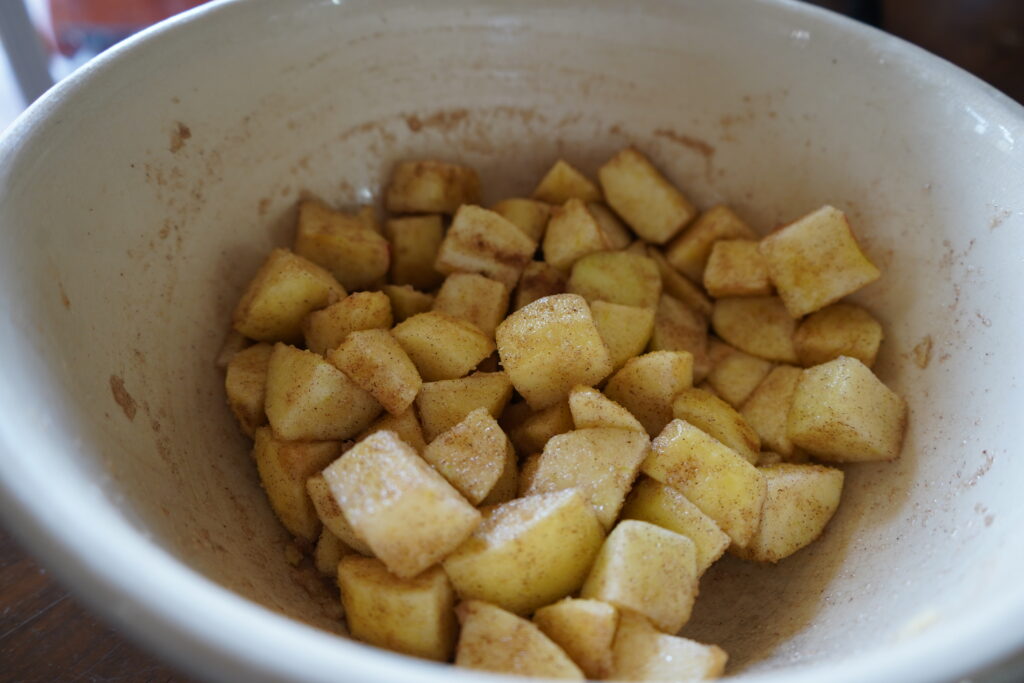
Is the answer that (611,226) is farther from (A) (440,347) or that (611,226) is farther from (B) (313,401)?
(B) (313,401)

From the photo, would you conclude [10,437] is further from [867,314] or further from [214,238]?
[867,314]

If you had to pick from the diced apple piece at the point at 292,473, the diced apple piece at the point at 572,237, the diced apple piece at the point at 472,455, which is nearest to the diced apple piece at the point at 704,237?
the diced apple piece at the point at 572,237

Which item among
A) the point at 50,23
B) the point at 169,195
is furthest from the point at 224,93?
the point at 50,23

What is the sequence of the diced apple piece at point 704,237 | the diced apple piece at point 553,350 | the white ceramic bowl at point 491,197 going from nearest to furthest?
1. the white ceramic bowl at point 491,197
2. the diced apple piece at point 553,350
3. the diced apple piece at point 704,237

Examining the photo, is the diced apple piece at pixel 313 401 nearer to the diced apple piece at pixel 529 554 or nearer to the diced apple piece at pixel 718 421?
the diced apple piece at pixel 529 554

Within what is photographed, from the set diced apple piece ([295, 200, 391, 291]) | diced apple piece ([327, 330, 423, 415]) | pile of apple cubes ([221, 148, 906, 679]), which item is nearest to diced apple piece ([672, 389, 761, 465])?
pile of apple cubes ([221, 148, 906, 679])

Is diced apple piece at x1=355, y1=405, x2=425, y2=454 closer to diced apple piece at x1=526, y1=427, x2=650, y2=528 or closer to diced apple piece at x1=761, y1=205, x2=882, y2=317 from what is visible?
diced apple piece at x1=526, y1=427, x2=650, y2=528
